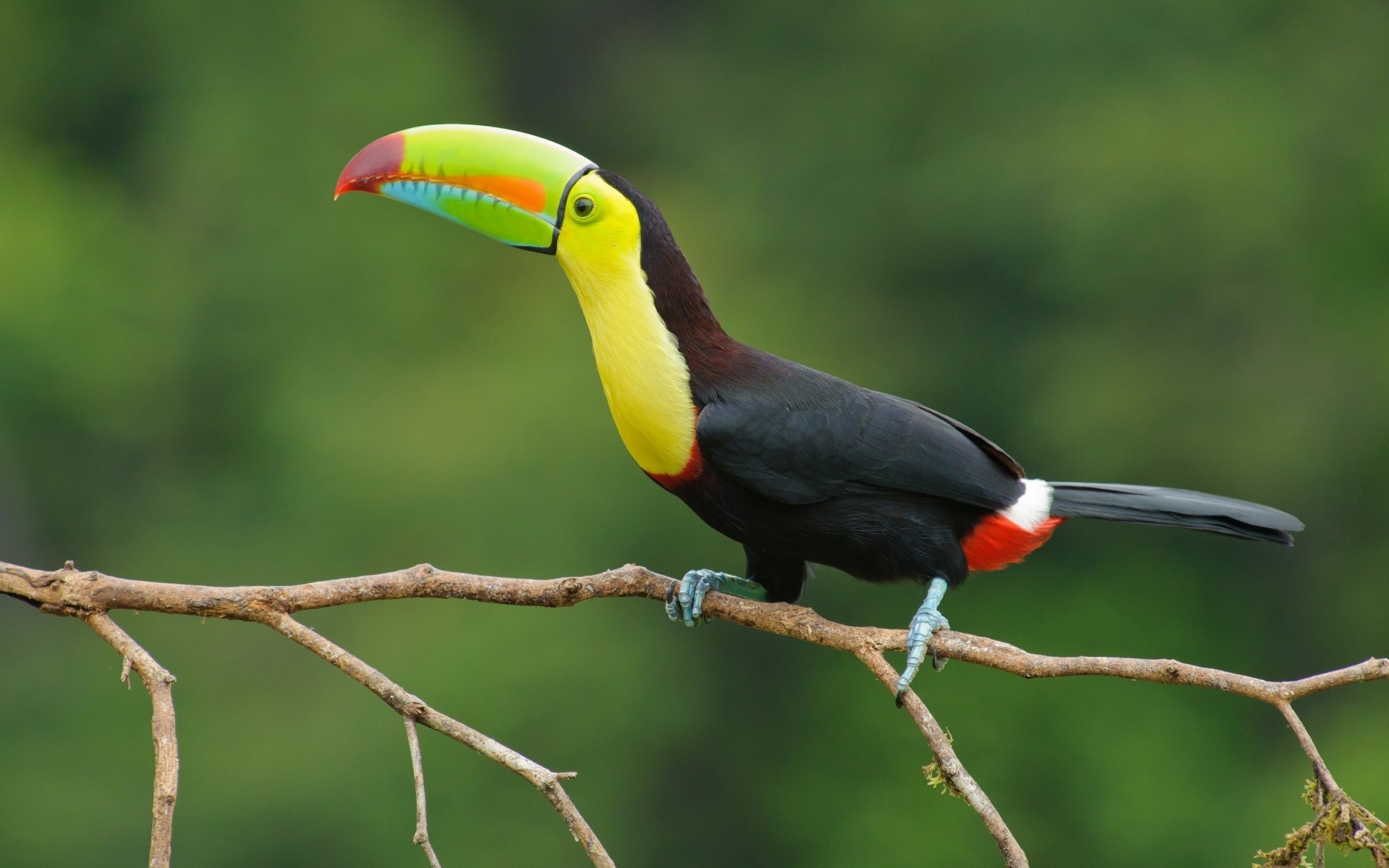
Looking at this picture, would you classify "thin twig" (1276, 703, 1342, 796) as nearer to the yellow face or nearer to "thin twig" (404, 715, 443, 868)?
"thin twig" (404, 715, 443, 868)

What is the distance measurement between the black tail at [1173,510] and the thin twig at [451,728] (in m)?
1.52

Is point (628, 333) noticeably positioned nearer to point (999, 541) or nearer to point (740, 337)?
point (999, 541)

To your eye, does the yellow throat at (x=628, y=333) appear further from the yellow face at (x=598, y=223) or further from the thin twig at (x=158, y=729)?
the thin twig at (x=158, y=729)

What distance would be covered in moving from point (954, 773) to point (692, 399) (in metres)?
1.01

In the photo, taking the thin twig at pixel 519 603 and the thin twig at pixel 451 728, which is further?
the thin twig at pixel 519 603

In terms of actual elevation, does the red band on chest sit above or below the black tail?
below

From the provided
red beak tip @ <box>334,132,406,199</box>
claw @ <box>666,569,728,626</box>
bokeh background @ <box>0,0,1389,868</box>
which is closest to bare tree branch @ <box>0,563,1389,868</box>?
claw @ <box>666,569,728,626</box>

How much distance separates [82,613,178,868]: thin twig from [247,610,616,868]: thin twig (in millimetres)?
200

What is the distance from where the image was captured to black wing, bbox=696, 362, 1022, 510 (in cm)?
305

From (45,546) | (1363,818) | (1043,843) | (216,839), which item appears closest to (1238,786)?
(1043,843)

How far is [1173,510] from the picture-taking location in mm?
3383

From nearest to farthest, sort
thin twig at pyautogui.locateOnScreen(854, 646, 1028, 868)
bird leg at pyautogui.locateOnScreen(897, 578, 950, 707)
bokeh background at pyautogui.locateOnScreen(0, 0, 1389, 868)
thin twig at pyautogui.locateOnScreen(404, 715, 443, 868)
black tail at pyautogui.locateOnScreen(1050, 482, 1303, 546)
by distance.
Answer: thin twig at pyautogui.locateOnScreen(404, 715, 443, 868) < thin twig at pyautogui.locateOnScreen(854, 646, 1028, 868) < bird leg at pyautogui.locateOnScreen(897, 578, 950, 707) < black tail at pyautogui.locateOnScreen(1050, 482, 1303, 546) < bokeh background at pyautogui.locateOnScreen(0, 0, 1389, 868)

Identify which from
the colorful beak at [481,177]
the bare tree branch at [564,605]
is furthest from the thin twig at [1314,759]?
the colorful beak at [481,177]

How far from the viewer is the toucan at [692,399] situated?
3045 mm
